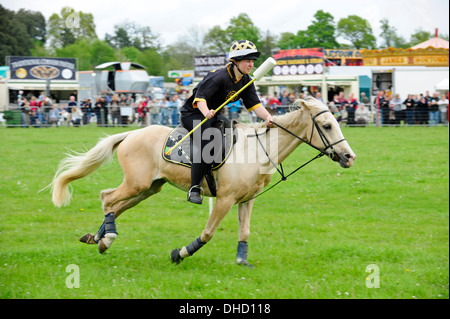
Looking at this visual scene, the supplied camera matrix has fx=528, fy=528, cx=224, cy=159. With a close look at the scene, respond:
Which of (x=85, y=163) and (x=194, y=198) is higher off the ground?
(x=85, y=163)

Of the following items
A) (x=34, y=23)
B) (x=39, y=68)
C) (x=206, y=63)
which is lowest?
(x=39, y=68)

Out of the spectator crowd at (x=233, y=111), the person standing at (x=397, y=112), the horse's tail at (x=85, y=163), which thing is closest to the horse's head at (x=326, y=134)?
the horse's tail at (x=85, y=163)

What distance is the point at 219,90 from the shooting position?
23.7ft

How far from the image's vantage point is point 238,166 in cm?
715

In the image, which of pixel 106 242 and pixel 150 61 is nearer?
pixel 106 242

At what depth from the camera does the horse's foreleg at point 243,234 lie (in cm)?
731

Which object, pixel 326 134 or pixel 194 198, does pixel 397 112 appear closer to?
pixel 326 134

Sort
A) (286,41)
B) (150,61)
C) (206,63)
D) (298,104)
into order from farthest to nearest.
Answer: (286,41)
(150,61)
(206,63)
(298,104)

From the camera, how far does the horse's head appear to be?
6.86m

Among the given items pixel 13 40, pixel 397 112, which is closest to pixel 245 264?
pixel 397 112

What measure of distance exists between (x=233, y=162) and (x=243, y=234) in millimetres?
1052

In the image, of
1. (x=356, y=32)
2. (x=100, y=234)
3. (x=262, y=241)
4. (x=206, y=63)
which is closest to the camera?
(x=100, y=234)

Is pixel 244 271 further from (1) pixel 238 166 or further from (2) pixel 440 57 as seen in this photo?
(2) pixel 440 57

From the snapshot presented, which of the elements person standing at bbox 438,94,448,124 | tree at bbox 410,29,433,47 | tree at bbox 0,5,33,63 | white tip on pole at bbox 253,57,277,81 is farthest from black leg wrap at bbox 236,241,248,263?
tree at bbox 410,29,433,47
